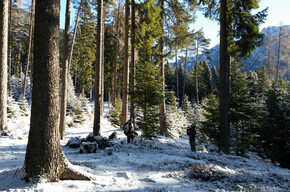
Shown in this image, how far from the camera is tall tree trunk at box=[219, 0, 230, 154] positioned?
10352 millimetres

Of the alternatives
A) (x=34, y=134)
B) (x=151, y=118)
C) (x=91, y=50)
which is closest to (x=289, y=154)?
(x=151, y=118)

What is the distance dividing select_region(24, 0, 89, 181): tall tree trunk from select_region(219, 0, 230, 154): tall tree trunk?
904 cm

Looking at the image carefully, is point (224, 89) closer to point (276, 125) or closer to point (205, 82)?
point (276, 125)

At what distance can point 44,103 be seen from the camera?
13.9 ft

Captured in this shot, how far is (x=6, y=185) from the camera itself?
3.96 m

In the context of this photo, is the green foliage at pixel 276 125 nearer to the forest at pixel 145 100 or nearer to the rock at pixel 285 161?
the forest at pixel 145 100

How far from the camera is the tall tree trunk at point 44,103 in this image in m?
4.18

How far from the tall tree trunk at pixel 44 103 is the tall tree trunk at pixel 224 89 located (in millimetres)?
9039

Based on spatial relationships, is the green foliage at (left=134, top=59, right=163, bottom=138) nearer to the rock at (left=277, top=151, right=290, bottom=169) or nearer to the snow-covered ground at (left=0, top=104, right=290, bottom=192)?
the snow-covered ground at (left=0, top=104, right=290, bottom=192)

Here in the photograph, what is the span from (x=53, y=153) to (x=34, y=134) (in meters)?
0.64

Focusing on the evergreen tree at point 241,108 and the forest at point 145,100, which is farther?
the evergreen tree at point 241,108

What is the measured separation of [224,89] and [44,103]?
9476 mm

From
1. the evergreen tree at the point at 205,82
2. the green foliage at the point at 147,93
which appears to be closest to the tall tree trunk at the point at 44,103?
the green foliage at the point at 147,93

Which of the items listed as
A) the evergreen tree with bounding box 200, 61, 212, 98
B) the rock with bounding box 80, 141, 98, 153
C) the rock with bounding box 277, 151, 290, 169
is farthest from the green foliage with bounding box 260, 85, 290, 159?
the evergreen tree with bounding box 200, 61, 212, 98
